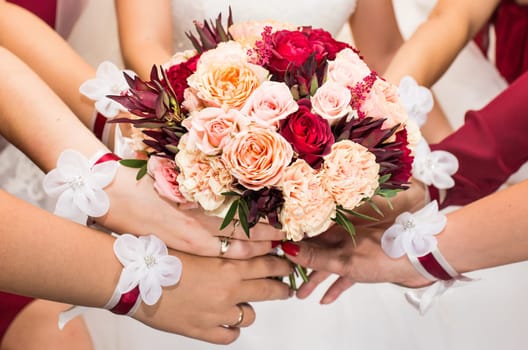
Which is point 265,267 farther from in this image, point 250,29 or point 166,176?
point 250,29

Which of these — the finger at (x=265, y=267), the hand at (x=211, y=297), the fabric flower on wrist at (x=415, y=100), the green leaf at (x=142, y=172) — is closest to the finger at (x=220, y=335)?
the hand at (x=211, y=297)

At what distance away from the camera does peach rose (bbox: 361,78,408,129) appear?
0.90m

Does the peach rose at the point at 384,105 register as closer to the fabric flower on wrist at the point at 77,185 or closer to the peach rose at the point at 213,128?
the peach rose at the point at 213,128

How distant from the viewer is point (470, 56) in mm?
2174

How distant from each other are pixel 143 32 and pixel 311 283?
0.71 meters

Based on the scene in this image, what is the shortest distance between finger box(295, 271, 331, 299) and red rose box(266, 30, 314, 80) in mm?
508

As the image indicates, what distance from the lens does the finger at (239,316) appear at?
112cm

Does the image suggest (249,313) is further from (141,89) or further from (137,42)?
(137,42)

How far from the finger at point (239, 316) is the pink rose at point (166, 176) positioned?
287 mm

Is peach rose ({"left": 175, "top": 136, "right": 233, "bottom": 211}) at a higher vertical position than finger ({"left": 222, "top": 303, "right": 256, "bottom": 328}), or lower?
higher

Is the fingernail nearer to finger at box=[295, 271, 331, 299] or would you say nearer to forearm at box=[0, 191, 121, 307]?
finger at box=[295, 271, 331, 299]

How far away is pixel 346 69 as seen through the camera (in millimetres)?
903

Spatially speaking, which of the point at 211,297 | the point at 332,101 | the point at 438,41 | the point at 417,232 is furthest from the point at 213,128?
the point at 438,41

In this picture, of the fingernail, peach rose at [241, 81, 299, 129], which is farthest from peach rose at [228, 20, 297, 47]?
the fingernail
